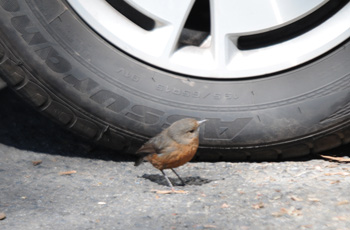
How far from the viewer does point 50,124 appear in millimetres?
3885

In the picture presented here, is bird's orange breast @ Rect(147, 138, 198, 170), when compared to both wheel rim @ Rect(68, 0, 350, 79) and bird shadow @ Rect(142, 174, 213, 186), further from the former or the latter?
wheel rim @ Rect(68, 0, 350, 79)

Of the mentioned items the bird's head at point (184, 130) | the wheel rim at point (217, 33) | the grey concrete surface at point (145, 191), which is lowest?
the grey concrete surface at point (145, 191)

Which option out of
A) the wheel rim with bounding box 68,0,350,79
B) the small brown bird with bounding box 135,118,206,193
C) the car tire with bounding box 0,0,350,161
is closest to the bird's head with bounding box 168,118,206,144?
the small brown bird with bounding box 135,118,206,193

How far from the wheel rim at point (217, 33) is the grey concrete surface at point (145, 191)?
1.65ft

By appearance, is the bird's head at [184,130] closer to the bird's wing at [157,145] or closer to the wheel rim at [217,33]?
the bird's wing at [157,145]

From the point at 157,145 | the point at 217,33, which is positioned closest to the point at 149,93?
the point at 157,145

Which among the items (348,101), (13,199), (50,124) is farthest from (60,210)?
(348,101)

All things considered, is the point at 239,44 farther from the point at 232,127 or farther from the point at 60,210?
the point at 60,210

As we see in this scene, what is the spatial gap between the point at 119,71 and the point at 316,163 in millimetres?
1080

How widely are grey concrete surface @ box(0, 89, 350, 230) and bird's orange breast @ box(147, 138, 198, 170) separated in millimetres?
107

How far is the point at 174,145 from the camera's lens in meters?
3.18

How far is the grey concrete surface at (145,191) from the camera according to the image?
2615 mm

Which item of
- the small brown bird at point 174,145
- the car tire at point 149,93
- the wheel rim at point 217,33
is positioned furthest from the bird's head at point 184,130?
the wheel rim at point 217,33

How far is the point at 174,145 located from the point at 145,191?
275mm
